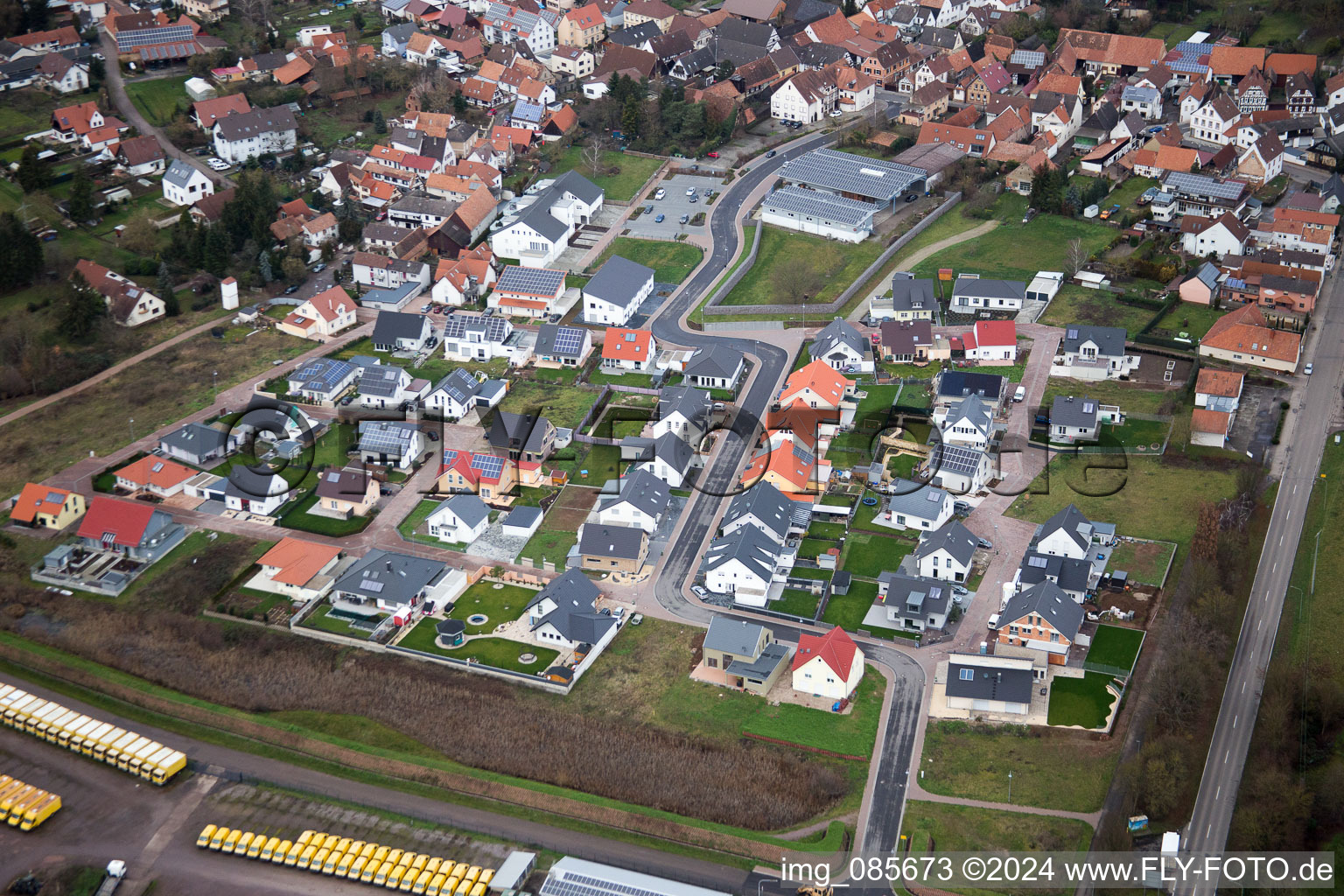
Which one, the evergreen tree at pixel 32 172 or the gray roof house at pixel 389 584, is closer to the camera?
the gray roof house at pixel 389 584

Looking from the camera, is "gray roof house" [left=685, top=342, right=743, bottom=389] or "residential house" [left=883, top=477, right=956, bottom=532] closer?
"residential house" [left=883, top=477, right=956, bottom=532]

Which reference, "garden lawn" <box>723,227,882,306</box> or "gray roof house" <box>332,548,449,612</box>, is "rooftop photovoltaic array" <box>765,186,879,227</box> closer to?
"garden lawn" <box>723,227,882,306</box>

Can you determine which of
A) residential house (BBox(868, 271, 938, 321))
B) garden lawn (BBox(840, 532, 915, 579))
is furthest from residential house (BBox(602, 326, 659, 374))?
garden lawn (BBox(840, 532, 915, 579))

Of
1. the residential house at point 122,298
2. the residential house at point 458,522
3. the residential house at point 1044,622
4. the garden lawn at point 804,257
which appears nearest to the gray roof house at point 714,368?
the garden lawn at point 804,257

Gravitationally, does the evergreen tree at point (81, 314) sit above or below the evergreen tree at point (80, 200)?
below

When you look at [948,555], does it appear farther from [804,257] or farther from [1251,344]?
[804,257]

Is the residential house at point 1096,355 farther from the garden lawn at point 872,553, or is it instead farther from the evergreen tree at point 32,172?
the evergreen tree at point 32,172
